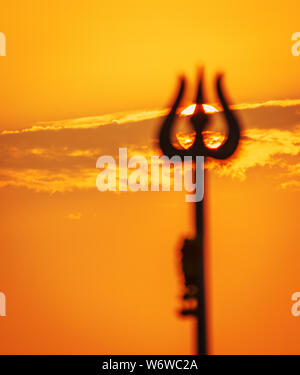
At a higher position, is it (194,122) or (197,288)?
(194,122)

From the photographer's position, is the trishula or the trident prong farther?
the trident prong

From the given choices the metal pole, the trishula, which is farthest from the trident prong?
the metal pole

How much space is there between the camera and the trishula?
21.1 ft

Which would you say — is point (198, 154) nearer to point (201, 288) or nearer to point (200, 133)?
point (200, 133)

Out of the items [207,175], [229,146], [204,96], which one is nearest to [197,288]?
[207,175]

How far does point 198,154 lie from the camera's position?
736 cm

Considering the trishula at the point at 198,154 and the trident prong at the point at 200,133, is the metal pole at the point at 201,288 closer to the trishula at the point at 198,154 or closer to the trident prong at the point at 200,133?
the trishula at the point at 198,154

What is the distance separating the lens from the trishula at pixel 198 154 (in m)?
6.45

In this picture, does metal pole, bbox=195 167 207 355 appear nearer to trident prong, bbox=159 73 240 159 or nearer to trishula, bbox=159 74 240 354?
trishula, bbox=159 74 240 354

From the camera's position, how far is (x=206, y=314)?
22.0 feet

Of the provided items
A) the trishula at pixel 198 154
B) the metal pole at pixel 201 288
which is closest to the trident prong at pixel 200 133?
the trishula at pixel 198 154
